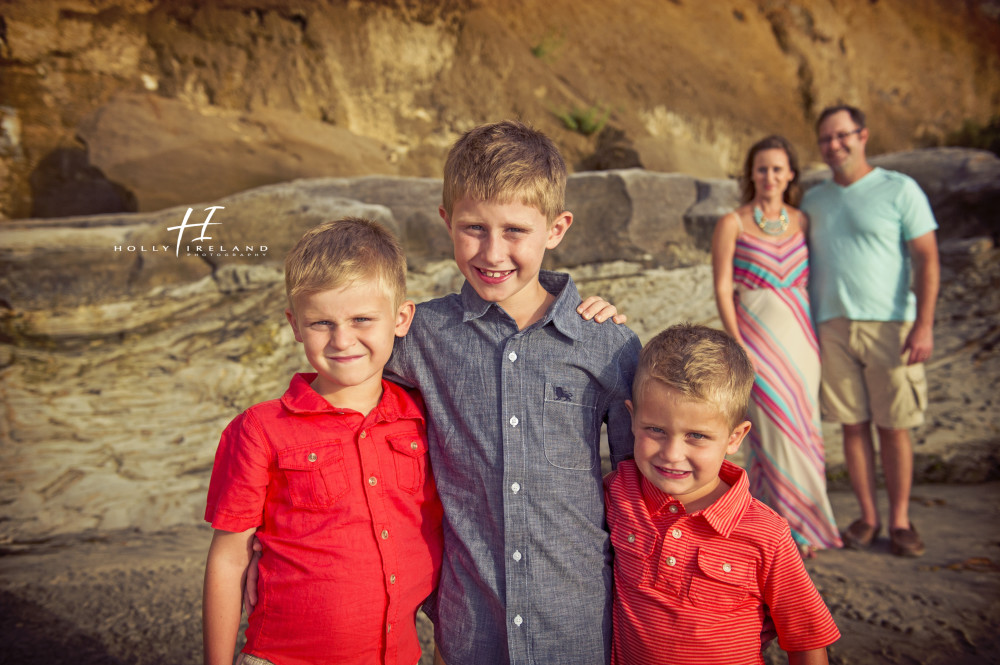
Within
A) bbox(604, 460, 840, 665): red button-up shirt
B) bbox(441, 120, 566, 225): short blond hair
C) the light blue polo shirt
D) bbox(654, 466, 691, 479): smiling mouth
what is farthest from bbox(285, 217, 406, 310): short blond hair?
the light blue polo shirt

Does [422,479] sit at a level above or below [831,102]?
below

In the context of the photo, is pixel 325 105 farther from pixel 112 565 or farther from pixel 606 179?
pixel 112 565

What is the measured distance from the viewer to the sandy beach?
8.03ft

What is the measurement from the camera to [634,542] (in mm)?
1667

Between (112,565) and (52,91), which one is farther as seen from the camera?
(52,91)

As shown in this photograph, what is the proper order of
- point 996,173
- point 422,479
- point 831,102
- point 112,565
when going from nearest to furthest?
point 422,479 → point 112,565 → point 996,173 → point 831,102

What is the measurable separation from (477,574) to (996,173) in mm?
5468

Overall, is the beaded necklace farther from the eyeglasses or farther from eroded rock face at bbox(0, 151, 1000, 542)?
eroded rock face at bbox(0, 151, 1000, 542)

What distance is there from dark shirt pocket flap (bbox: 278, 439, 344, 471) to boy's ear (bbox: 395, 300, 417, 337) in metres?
0.36

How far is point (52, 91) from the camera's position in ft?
21.1

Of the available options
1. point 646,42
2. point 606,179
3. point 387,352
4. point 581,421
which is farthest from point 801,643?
point 646,42

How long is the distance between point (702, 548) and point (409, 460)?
795 mm

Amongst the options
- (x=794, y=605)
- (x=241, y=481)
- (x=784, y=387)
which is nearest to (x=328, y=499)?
(x=241, y=481)

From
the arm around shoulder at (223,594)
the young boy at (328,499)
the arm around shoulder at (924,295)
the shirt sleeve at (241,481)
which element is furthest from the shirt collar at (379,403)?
the arm around shoulder at (924,295)
